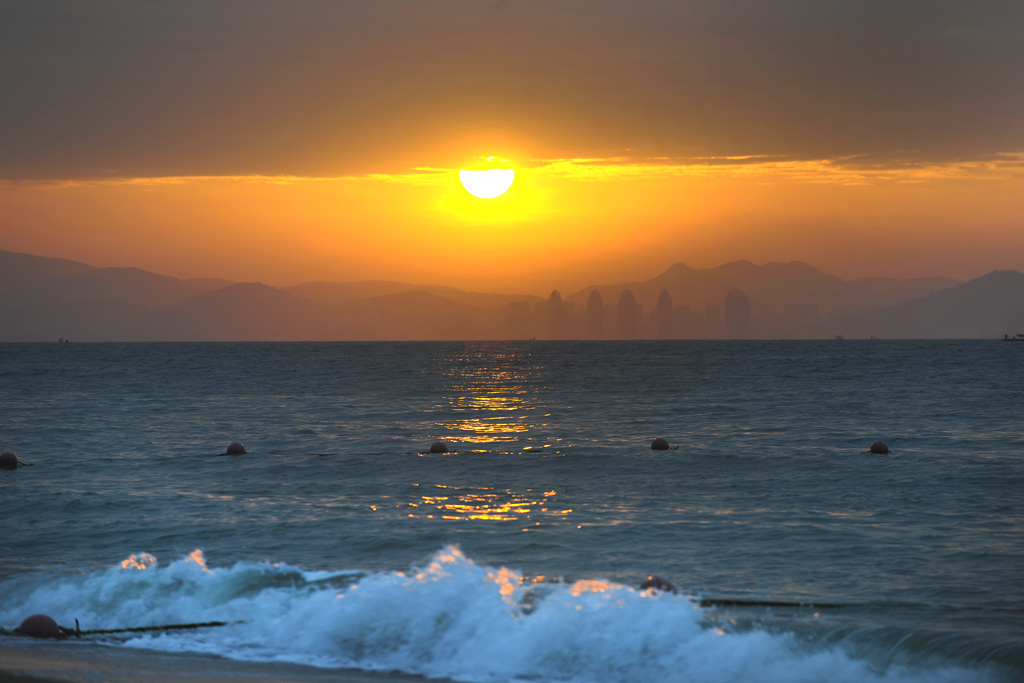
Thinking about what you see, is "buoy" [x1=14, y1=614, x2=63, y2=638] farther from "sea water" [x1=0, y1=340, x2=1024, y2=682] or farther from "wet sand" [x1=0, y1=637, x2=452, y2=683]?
"sea water" [x1=0, y1=340, x2=1024, y2=682]

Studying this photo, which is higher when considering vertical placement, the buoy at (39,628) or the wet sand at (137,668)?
the buoy at (39,628)

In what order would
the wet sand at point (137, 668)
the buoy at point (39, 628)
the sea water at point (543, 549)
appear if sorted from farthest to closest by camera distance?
the buoy at point (39, 628) → the sea water at point (543, 549) → the wet sand at point (137, 668)

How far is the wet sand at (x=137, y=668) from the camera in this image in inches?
363

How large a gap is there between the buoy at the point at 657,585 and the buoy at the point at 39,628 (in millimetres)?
8016

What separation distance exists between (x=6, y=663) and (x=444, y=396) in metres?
53.1

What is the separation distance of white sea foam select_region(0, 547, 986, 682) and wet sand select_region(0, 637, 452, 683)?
14.5 inches

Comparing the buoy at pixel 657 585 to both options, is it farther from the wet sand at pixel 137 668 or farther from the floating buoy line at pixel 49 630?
the floating buoy line at pixel 49 630

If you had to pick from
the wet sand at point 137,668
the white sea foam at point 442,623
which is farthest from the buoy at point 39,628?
the white sea foam at point 442,623

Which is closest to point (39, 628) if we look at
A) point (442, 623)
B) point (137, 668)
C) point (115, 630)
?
point (115, 630)

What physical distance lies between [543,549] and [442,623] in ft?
13.2

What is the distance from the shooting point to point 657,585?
12.0m

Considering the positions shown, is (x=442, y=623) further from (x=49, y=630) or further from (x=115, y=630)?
(x=49, y=630)

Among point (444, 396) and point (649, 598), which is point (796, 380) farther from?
point (649, 598)

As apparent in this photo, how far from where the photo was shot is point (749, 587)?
12547mm
